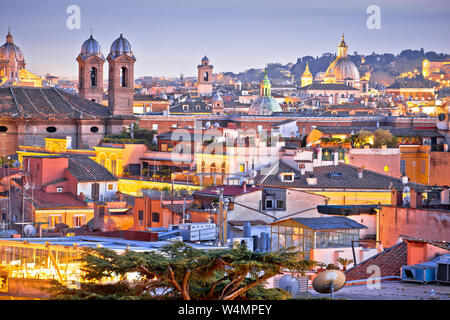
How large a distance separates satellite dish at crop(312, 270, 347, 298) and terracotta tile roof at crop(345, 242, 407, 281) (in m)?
1.42

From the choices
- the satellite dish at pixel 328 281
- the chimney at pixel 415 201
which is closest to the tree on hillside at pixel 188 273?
the satellite dish at pixel 328 281

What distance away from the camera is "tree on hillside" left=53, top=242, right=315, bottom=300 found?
A: 17.3 feet

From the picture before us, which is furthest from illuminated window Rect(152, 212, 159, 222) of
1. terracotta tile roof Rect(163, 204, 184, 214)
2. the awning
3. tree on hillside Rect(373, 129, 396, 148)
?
tree on hillside Rect(373, 129, 396, 148)

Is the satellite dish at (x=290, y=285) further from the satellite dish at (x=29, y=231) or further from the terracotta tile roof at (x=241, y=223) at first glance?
the terracotta tile roof at (x=241, y=223)

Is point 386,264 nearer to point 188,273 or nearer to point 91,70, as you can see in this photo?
point 188,273

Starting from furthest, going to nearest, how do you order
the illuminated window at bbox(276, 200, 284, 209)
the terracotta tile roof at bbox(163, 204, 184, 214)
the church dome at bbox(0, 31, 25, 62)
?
the church dome at bbox(0, 31, 25, 62) < the illuminated window at bbox(276, 200, 284, 209) < the terracotta tile roof at bbox(163, 204, 184, 214)

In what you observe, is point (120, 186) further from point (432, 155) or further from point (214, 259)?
point (214, 259)

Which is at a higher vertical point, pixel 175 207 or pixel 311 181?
pixel 311 181

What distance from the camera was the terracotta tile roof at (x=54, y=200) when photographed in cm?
1253

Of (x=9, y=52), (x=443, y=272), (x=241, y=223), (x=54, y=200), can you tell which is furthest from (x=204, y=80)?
(x=443, y=272)

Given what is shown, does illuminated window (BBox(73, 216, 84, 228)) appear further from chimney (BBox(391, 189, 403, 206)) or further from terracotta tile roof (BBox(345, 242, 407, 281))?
terracotta tile roof (BBox(345, 242, 407, 281))

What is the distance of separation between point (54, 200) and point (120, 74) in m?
14.1

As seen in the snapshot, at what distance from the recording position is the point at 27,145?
22688 millimetres

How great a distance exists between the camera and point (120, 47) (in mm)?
26312
